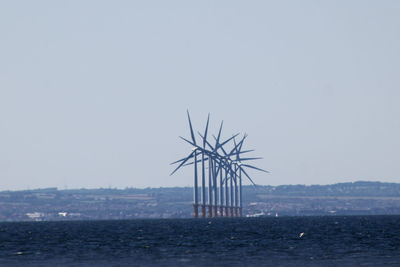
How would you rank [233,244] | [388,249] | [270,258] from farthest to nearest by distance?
[233,244], [388,249], [270,258]

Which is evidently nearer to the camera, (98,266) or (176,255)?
(98,266)

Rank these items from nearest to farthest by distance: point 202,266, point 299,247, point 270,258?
point 202,266 < point 270,258 < point 299,247

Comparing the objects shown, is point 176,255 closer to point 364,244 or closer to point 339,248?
point 339,248

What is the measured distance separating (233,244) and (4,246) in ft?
111

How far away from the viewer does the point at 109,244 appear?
150375 mm

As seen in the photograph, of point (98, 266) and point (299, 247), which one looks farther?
point (299, 247)

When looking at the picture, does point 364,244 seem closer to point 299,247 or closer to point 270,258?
point 299,247

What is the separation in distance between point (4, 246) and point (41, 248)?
1187cm

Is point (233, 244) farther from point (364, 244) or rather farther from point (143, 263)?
point (143, 263)

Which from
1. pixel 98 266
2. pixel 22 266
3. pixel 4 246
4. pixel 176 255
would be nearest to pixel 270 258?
pixel 176 255

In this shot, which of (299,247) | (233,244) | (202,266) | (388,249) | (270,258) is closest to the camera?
(202,266)

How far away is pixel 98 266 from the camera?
103 meters

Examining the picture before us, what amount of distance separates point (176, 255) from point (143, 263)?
41.1ft

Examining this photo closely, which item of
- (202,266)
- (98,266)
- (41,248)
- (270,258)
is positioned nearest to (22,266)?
(98,266)
